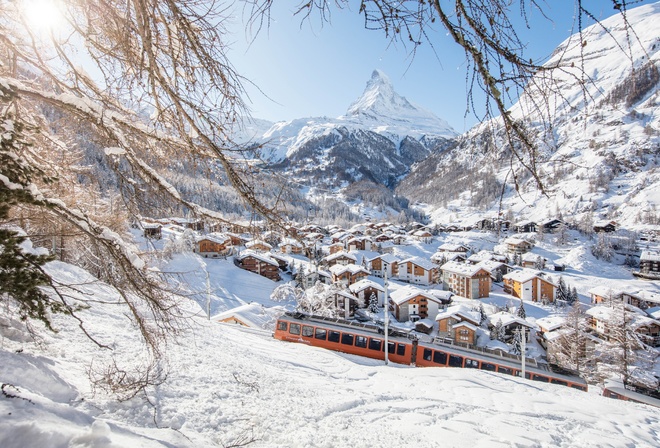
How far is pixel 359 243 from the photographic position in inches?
1770

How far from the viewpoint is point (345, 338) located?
10383 millimetres

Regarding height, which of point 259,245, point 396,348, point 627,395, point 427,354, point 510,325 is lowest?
point 510,325

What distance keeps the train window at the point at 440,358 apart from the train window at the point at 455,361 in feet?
0.64

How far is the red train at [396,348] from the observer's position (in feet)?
31.6

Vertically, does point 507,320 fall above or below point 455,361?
below

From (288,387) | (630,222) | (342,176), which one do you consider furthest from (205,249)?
(342,176)

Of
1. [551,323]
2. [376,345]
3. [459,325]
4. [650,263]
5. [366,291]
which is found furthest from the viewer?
[650,263]

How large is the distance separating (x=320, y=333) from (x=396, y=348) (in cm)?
243

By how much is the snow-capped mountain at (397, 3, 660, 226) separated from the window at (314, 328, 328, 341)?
6407mm

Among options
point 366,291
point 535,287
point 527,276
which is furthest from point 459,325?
point 535,287

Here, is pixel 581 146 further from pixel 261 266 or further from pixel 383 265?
pixel 383 265

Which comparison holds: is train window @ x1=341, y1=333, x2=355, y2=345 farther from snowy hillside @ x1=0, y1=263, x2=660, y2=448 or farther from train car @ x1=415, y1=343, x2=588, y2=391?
snowy hillside @ x1=0, y1=263, x2=660, y2=448

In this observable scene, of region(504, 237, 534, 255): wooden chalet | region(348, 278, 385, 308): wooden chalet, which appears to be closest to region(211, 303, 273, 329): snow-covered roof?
region(348, 278, 385, 308): wooden chalet

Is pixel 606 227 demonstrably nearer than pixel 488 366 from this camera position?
No
